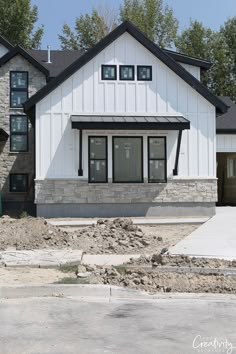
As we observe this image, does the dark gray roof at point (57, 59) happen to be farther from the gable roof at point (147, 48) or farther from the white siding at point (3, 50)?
the gable roof at point (147, 48)

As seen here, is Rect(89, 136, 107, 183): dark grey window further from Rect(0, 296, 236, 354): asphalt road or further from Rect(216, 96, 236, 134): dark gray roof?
Rect(0, 296, 236, 354): asphalt road

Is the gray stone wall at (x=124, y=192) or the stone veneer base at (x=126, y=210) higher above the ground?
the gray stone wall at (x=124, y=192)

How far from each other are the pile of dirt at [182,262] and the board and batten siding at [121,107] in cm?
957

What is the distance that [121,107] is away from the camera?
63.3ft

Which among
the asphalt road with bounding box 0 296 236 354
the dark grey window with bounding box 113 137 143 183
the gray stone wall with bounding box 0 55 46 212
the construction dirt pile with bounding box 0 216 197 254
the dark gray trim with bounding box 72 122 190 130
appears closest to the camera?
the asphalt road with bounding box 0 296 236 354

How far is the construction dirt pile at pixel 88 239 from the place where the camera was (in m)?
11.6

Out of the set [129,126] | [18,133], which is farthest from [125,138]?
[18,133]

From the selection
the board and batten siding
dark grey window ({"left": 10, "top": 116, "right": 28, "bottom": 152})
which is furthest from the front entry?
dark grey window ({"left": 10, "top": 116, "right": 28, "bottom": 152})

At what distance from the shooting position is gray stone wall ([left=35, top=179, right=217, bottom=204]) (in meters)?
18.7

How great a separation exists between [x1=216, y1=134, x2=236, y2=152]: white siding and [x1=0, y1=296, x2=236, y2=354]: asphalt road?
676 inches

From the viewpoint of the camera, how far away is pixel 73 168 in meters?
18.8

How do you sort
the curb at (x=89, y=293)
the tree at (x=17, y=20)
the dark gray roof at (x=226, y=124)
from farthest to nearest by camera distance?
the tree at (x=17, y=20), the dark gray roof at (x=226, y=124), the curb at (x=89, y=293)

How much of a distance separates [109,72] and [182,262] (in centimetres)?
1155

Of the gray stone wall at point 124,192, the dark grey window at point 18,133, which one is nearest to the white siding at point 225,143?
the gray stone wall at point 124,192
